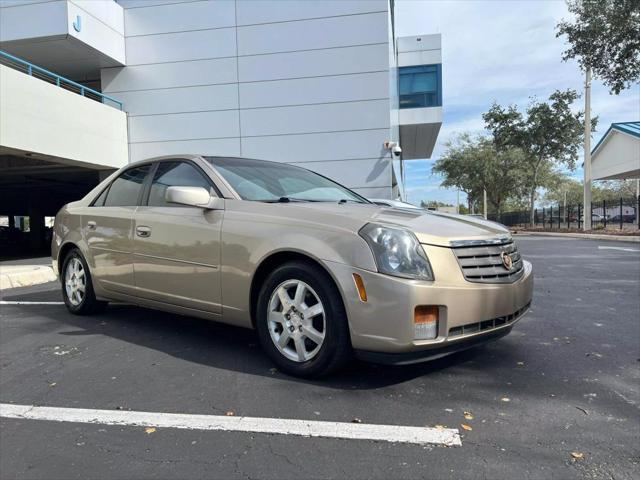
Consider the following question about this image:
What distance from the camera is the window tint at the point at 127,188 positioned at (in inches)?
186

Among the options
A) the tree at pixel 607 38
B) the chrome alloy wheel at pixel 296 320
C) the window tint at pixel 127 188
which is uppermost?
the tree at pixel 607 38

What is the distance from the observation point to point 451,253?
312cm

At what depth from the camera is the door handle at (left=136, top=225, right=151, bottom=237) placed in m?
4.31

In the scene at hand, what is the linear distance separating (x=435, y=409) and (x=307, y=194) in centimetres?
214

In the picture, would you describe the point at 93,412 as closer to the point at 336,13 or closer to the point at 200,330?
the point at 200,330

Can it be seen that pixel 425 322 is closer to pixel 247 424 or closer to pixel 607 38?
pixel 247 424

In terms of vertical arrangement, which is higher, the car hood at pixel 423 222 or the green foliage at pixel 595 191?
the green foliage at pixel 595 191

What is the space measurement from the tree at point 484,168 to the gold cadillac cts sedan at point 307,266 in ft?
128

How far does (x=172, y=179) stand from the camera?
4.41 m

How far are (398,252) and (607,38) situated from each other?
1854cm

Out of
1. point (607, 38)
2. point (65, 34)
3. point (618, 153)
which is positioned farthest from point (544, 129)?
point (65, 34)

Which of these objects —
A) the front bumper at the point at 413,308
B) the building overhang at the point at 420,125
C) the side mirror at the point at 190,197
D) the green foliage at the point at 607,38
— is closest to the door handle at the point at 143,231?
the side mirror at the point at 190,197

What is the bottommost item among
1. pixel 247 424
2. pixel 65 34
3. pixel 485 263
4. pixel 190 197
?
pixel 247 424

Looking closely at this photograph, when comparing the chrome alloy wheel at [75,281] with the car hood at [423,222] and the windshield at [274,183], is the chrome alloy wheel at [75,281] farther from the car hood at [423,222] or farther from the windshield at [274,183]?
the car hood at [423,222]
